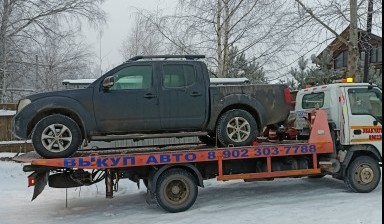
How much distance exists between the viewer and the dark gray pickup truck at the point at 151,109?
710cm

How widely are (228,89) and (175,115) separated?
1.06 m

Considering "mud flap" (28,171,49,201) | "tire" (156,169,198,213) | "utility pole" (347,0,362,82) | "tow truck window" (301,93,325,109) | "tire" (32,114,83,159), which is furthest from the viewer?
"utility pole" (347,0,362,82)

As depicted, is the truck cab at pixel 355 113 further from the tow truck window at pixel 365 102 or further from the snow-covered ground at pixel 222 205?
the snow-covered ground at pixel 222 205

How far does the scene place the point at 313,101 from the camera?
9320mm

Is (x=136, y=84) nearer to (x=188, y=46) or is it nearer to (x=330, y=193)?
(x=330, y=193)

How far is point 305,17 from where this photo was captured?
46.0 feet

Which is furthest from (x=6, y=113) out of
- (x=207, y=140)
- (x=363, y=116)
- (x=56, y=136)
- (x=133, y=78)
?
(x=363, y=116)

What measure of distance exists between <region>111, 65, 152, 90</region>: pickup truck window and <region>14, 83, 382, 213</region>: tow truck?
1.12 m

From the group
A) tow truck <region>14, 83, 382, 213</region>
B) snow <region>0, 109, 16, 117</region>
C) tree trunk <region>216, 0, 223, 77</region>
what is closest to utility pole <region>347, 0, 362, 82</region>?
tree trunk <region>216, 0, 223, 77</region>

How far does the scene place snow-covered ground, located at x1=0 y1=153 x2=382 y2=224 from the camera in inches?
276

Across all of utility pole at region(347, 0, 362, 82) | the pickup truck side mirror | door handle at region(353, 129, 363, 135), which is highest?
utility pole at region(347, 0, 362, 82)

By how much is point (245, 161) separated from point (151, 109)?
2032mm

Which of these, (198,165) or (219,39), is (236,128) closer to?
(198,165)

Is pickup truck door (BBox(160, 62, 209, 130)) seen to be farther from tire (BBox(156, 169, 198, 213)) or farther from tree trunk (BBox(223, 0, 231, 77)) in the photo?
tree trunk (BBox(223, 0, 231, 77))
